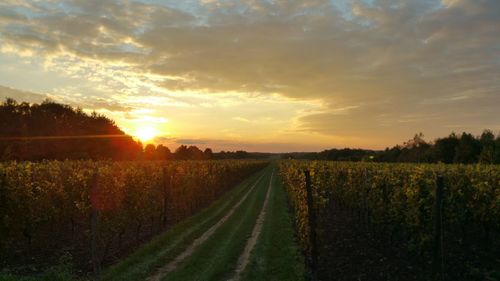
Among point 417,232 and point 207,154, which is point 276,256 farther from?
point 207,154

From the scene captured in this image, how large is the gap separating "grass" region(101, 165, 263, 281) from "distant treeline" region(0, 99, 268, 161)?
119ft

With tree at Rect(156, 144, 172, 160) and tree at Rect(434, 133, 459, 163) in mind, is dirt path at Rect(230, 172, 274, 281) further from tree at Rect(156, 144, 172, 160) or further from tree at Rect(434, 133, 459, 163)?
tree at Rect(156, 144, 172, 160)

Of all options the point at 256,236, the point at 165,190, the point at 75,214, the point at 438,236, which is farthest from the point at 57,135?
the point at 438,236

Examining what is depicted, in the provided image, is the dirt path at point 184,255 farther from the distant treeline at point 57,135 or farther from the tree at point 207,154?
the tree at point 207,154

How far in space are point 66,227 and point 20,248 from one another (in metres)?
3.53

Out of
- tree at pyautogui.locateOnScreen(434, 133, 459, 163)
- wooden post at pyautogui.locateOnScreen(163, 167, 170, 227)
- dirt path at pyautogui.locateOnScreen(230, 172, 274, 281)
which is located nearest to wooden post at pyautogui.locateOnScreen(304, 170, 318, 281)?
dirt path at pyautogui.locateOnScreen(230, 172, 274, 281)

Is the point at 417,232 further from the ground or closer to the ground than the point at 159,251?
further from the ground

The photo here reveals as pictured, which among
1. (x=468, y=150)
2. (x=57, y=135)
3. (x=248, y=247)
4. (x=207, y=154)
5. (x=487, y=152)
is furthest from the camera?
(x=207, y=154)

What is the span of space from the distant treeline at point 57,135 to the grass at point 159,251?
36.4m

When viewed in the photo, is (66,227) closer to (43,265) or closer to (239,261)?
(43,265)

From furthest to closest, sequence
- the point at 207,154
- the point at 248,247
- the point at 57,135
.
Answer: the point at 207,154
the point at 57,135
the point at 248,247

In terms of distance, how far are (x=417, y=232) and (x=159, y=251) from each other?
24.3 ft

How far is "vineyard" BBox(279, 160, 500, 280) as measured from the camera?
9664 mm

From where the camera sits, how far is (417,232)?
35.3ft
